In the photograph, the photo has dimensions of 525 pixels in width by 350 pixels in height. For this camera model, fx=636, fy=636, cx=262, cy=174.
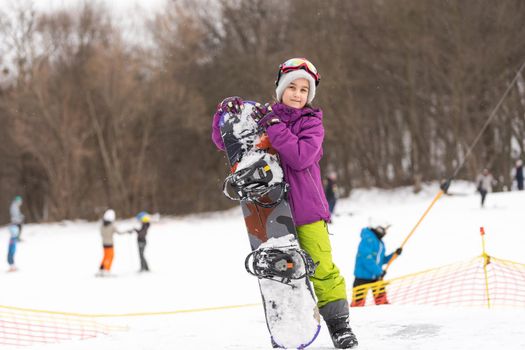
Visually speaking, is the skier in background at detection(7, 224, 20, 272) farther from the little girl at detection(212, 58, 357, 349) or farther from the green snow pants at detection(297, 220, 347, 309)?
the green snow pants at detection(297, 220, 347, 309)

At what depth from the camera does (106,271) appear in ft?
46.9

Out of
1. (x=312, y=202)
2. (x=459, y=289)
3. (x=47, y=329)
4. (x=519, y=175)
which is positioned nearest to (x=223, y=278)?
(x=47, y=329)

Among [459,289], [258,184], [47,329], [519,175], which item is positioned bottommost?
[459,289]

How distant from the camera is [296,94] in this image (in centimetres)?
380

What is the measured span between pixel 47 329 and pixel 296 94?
22.5ft

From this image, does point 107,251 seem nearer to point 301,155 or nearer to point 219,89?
point 301,155

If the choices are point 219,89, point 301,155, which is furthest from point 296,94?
point 219,89

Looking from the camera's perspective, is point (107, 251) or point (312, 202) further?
point (107, 251)

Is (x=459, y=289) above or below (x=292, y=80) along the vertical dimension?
below

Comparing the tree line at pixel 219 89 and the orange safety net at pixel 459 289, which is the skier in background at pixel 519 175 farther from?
the orange safety net at pixel 459 289

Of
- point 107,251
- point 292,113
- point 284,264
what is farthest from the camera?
point 107,251

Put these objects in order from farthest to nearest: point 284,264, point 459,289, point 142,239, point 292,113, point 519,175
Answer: point 519,175
point 142,239
point 459,289
point 292,113
point 284,264

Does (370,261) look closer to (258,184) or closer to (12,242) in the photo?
(258,184)

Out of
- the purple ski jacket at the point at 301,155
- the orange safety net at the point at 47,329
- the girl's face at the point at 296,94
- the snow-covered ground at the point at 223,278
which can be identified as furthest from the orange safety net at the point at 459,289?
the girl's face at the point at 296,94
